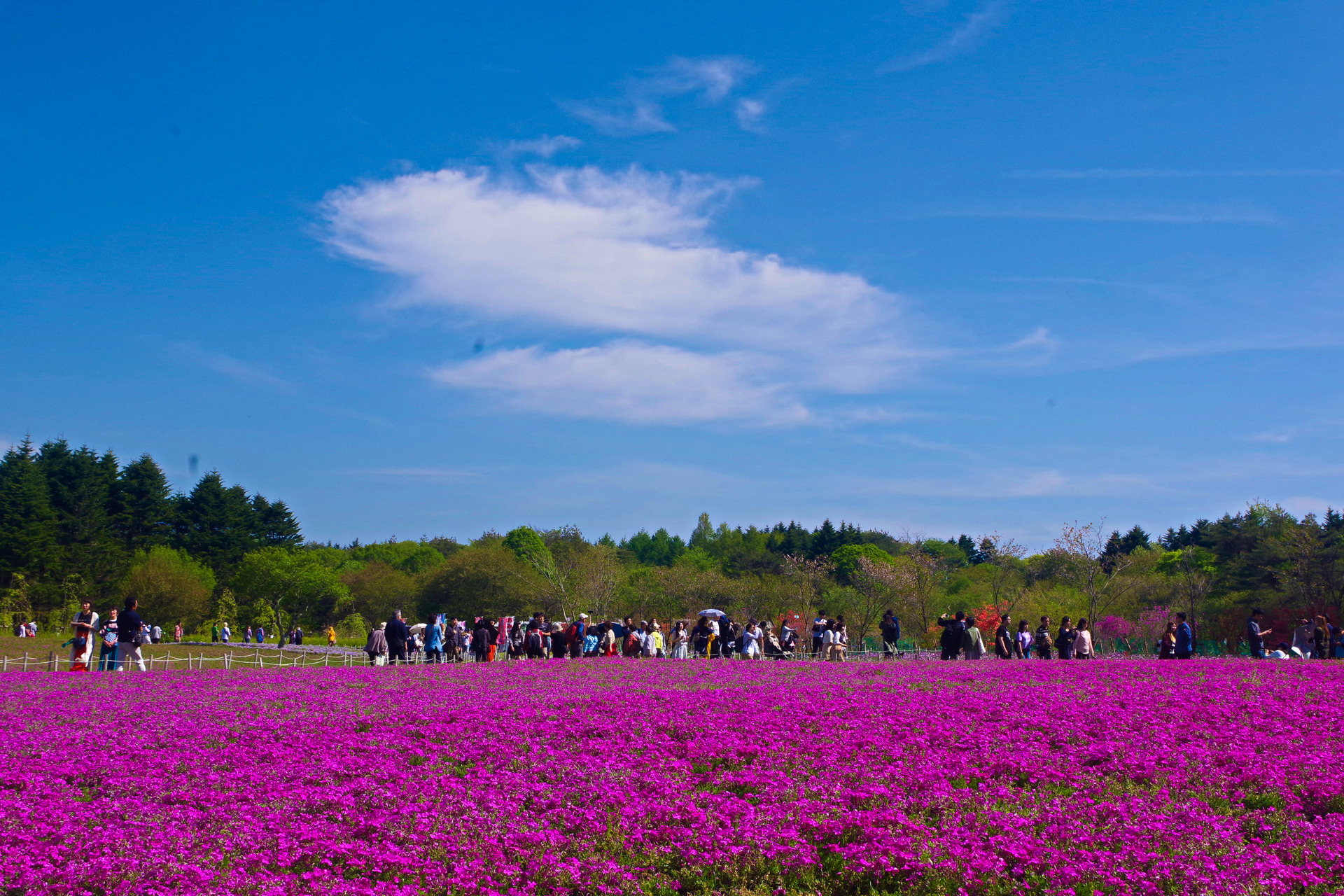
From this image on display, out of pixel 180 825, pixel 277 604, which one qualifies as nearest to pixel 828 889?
pixel 180 825

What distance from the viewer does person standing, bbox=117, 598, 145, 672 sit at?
24.1 m

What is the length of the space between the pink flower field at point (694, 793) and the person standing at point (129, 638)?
848 centimetres

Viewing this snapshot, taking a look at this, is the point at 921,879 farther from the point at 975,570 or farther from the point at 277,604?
the point at 975,570

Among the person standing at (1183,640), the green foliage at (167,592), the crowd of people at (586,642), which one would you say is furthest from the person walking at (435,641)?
the green foliage at (167,592)

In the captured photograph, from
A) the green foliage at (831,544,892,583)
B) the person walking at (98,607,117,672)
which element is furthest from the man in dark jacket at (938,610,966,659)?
the green foliage at (831,544,892,583)

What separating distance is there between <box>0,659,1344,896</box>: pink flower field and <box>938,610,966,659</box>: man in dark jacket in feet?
43.4

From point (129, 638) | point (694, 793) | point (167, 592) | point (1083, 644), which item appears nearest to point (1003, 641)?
point (1083, 644)

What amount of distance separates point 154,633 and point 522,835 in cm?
4129

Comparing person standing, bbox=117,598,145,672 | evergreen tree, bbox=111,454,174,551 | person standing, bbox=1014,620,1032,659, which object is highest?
evergreen tree, bbox=111,454,174,551

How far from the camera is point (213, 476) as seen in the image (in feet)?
305

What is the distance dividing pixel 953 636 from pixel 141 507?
8055 cm

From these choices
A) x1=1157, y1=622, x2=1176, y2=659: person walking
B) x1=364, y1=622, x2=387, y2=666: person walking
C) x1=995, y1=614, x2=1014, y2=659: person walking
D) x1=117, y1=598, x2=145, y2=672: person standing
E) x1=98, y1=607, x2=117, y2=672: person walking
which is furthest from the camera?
x1=364, y1=622, x2=387, y2=666: person walking

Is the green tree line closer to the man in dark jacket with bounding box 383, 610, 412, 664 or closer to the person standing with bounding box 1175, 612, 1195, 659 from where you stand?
the person standing with bounding box 1175, 612, 1195, 659

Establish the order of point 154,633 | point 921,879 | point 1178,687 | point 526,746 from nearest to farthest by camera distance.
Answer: point 921,879 < point 526,746 < point 1178,687 < point 154,633
